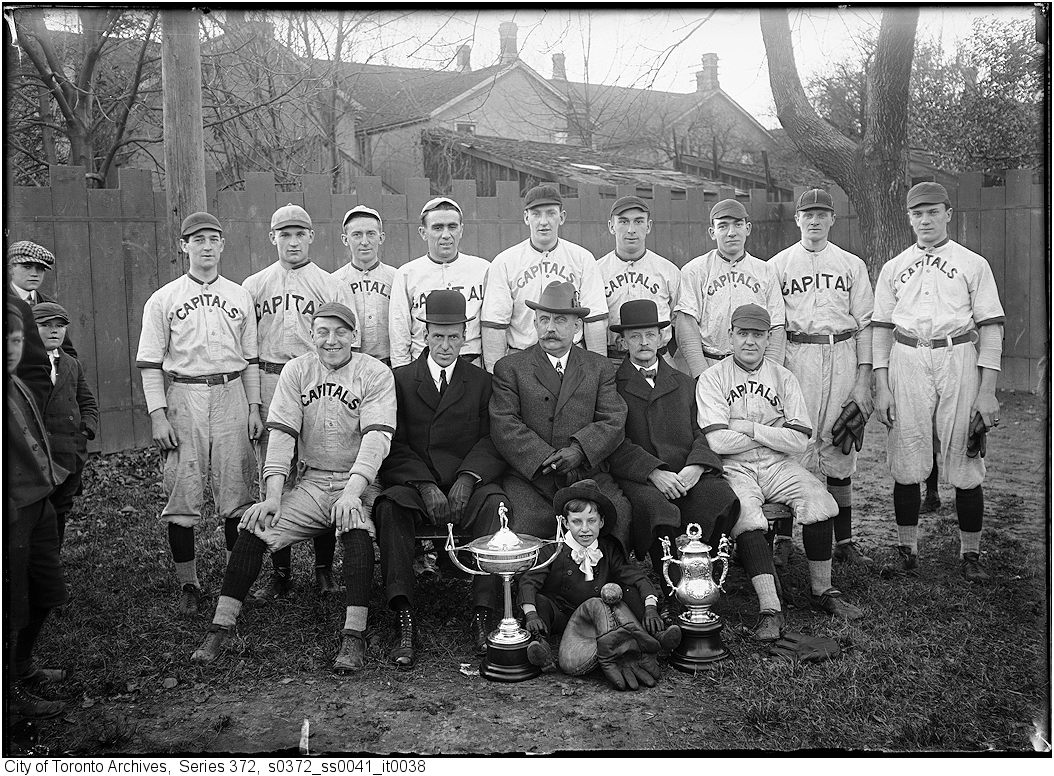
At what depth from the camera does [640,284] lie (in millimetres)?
5746

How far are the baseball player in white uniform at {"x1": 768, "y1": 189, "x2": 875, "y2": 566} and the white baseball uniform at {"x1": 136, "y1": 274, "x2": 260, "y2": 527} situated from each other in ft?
11.1

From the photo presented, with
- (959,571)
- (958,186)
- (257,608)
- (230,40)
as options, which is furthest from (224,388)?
(958,186)

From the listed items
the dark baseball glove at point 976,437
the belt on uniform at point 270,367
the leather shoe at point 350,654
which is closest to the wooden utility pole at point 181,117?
the belt on uniform at point 270,367

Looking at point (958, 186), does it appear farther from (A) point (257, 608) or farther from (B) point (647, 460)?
(A) point (257, 608)

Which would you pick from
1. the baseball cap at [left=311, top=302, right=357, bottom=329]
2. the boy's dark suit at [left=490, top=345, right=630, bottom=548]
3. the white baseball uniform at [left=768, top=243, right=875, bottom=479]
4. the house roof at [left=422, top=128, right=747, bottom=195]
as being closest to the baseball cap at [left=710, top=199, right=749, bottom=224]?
the white baseball uniform at [left=768, top=243, right=875, bottom=479]

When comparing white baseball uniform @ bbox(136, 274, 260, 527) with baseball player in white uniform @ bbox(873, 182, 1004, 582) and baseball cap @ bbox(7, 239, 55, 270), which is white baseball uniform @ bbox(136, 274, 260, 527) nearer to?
baseball cap @ bbox(7, 239, 55, 270)

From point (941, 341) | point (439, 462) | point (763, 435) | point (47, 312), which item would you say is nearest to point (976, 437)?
point (941, 341)

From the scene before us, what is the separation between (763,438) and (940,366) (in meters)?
1.33

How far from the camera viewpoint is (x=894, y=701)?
3775 mm

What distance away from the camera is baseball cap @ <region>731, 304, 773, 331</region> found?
5.03 m

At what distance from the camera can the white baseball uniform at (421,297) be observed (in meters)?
5.52

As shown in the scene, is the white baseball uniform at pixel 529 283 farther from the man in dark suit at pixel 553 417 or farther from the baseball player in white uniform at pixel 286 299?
the baseball player in white uniform at pixel 286 299

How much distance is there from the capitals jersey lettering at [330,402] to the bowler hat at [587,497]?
1.05 metres

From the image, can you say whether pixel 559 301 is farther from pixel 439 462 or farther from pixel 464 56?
pixel 464 56
